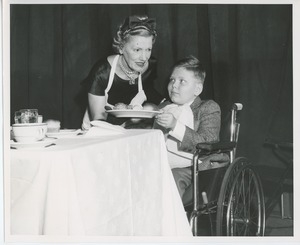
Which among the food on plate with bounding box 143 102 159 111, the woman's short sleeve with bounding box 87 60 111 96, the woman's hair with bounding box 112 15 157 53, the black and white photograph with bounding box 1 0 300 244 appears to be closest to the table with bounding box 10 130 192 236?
the black and white photograph with bounding box 1 0 300 244

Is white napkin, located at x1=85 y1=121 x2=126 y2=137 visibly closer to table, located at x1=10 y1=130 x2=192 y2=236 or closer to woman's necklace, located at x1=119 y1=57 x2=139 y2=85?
table, located at x1=10 y1=130 x2=192 y2=236

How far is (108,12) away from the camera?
121 centimetres

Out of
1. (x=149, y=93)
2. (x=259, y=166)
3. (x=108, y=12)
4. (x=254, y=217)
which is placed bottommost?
(x=254, y=217)

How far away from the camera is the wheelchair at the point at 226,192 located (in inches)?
45.8

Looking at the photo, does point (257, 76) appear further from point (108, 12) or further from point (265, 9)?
point (108, 12)

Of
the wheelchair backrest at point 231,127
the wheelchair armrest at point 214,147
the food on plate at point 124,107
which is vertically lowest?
the wheelchair armrest at point 214,147

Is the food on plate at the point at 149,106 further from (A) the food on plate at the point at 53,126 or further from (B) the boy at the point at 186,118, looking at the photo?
(A) the food on plate at the point at 53,126

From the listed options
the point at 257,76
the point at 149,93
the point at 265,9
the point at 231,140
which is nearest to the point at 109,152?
the point at 149,93

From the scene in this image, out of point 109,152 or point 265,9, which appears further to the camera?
point 265,9

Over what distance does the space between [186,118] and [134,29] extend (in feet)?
1.14

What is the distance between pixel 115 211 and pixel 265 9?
2.59 ft

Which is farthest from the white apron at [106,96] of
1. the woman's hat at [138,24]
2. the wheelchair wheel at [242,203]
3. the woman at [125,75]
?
the wheelchair wheel at [242,203]

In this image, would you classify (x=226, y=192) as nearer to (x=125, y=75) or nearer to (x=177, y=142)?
(x=177, y=142)

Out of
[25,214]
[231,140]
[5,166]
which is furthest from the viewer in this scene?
[231,140]
